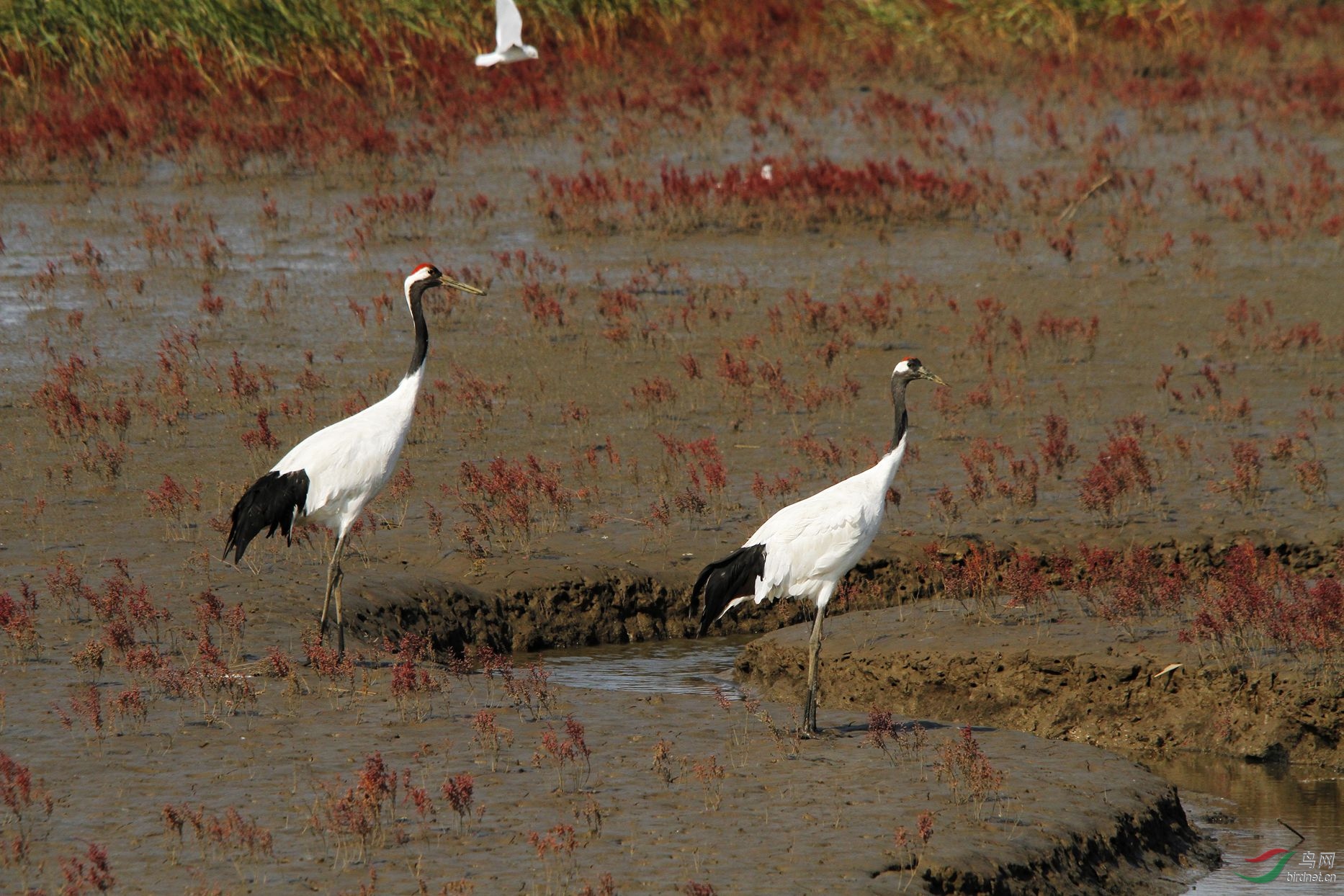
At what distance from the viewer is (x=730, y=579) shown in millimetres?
7902

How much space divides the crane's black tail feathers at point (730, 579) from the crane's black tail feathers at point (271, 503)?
192 centimetres

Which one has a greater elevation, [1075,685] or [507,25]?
[507,25]

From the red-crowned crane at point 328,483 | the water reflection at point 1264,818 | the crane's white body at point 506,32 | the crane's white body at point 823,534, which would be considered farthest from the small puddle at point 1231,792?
the crane's white body at point 506,32

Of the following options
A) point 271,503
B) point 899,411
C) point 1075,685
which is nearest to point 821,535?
point 899,411

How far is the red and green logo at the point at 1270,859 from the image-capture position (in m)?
6.95

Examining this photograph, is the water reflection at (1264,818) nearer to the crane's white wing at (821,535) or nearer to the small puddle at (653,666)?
the crane's white wing at (821,535)

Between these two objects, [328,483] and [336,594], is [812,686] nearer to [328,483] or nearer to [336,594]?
[336,594]

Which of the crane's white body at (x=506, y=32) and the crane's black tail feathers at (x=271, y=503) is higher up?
the crane's white body at (x=506, y=32)

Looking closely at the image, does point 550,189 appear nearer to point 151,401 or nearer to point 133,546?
point 151,401

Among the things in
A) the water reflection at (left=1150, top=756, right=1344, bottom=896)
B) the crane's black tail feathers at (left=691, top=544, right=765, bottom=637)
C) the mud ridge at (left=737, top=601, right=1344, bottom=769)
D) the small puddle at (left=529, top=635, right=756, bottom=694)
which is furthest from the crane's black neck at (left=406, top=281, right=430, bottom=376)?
the water reflection at (left=1150, top=756, right=1344, bottom=896)

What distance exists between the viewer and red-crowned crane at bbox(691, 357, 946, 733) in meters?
7.72

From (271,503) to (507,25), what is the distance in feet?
37.1

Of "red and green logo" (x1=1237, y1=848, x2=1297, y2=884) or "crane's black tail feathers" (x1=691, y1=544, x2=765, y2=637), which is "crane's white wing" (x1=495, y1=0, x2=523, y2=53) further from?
"red and green logo" (x1=1237, y1=848, x2=1297, y2=884)

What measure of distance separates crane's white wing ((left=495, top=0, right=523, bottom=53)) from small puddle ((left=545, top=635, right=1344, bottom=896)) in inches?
416
